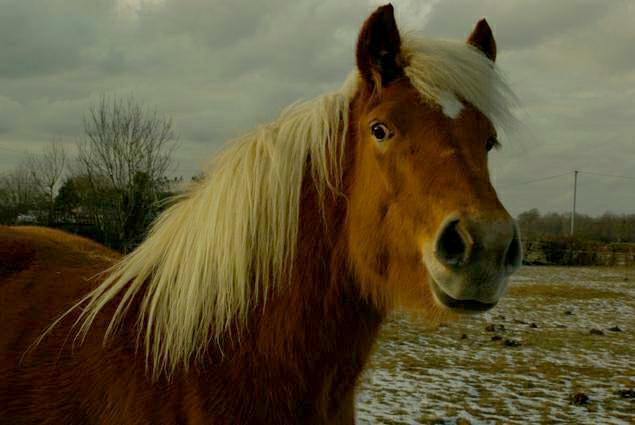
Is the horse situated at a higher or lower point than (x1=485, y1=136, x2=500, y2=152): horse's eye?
lower

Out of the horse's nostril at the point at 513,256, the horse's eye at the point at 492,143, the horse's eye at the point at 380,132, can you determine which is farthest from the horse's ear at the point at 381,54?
the horse's nostril at the point at 513,256

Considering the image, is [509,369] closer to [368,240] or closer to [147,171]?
[368,240]

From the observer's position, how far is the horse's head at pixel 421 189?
2.02 m

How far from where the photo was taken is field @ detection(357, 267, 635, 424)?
6.36 m

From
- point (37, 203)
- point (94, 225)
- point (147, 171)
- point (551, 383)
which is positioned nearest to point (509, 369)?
point (551, 383)

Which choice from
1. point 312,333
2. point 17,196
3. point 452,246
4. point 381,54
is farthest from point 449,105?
point 17,196

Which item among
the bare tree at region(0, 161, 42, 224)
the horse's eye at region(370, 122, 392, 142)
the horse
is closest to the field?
the horse

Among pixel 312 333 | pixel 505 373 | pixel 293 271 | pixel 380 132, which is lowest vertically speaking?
pixel 505 373

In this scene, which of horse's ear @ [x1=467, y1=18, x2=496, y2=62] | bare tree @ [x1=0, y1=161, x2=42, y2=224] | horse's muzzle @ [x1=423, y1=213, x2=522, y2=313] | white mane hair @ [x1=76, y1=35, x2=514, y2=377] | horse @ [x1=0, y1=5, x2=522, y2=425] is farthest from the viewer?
bare tree @ [x1=0, y1=161, x2=42, y2=224]

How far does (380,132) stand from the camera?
242 centimetres

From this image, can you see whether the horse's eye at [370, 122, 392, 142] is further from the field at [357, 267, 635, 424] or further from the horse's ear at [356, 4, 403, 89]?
the field at [357, 267, 635, 424]

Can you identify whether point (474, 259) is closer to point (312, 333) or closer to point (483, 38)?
point (312, 333)

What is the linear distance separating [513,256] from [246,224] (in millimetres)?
1220

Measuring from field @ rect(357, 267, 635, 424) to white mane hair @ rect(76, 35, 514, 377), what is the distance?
1.02 m
